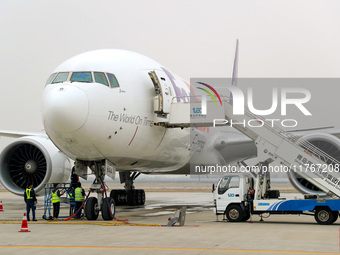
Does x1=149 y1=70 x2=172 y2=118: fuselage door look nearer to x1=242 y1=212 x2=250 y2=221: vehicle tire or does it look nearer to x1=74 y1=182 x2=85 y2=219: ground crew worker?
x1=74 y1=182 x2=85 y2=219: ground crew worker

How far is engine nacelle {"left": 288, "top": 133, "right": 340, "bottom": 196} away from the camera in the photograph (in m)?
16.0

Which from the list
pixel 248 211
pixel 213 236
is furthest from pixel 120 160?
pixel 213 236

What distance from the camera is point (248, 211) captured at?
46.9ft

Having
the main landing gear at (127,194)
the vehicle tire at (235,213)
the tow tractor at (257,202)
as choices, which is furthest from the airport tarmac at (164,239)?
the main landing gear at (127,194)

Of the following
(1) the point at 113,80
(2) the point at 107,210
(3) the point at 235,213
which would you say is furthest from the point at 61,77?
(3) the point at 235,213

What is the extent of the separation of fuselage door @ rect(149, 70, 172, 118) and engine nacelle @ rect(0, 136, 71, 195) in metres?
4.55

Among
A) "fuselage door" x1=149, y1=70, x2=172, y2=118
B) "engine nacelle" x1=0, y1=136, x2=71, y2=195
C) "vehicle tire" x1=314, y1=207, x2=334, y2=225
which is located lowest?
"vehicle tire" x1=314, y1=207, x2=334, y2=225

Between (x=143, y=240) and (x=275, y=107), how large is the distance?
9.02 m

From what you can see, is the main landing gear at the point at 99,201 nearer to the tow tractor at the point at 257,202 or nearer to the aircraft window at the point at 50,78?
the aircraft window at the point at 50,78

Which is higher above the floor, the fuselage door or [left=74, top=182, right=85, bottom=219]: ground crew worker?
the fuselage door

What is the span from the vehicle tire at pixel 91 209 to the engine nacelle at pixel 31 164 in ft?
11.1

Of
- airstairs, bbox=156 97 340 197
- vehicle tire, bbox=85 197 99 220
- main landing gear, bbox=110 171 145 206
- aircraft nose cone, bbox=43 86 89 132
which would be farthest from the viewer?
main landing gear, bbox=110 171 145 206

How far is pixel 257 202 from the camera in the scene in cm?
1379

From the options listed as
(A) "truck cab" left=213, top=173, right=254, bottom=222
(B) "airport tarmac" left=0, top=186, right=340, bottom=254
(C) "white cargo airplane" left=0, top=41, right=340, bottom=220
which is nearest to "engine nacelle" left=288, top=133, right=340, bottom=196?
(C) "white cargo airplane" left=0, top=41, right=340, bottom=220
